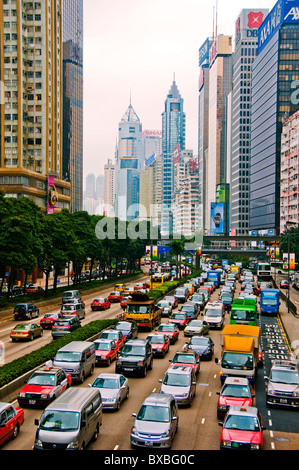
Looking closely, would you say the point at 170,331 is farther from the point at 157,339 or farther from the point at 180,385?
the point at 180,385

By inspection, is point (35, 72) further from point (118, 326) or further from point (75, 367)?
point (75, 367)

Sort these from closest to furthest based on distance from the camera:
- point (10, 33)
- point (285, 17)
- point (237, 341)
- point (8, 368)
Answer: point (8, 368) < point (237, 341) < point (10, 33) < point (285, 17)

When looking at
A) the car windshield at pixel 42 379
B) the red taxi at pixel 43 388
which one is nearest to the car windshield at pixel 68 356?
the red taxi at pixel 43 388

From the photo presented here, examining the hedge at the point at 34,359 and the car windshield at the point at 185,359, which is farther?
the car windshield at the point at 185,359

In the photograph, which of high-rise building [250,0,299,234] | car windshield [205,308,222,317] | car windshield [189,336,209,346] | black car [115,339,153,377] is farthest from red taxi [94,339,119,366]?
high-rise building [250,0,299,234]

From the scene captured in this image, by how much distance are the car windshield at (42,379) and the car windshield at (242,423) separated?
8292 millimetres

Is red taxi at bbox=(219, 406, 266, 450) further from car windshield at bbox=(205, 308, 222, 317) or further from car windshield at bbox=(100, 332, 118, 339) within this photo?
car windshield at bbox=(205, 308, 222, 317)

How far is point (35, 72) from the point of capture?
11969 cm

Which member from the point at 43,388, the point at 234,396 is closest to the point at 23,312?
the point at 43,388

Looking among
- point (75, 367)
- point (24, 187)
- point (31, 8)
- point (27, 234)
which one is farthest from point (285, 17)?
point (75, 367)

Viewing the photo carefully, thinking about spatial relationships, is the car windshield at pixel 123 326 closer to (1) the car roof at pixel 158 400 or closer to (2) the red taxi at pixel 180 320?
(2) the red taxi at pixel 180 320

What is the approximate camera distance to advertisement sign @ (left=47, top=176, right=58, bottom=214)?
109 meters

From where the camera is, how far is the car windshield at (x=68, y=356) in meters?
27.2
